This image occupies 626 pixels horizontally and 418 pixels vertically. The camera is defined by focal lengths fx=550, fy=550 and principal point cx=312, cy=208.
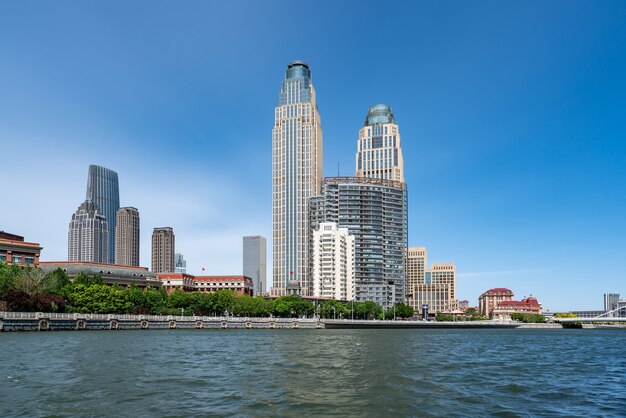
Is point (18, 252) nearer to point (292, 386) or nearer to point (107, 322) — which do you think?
point (107, 322)

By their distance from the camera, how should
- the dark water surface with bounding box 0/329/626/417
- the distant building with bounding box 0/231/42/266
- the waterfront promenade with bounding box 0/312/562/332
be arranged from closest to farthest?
the dark water surface with bounding box 0/329/626/417, the waterfront promenade with bounding box 0/312/562/332, the distant building with bounding box 0/231/42/266

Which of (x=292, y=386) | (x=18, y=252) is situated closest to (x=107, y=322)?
(x=18, y=252)

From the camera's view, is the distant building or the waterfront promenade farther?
the distant building

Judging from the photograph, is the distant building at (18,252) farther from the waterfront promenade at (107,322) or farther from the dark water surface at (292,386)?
the dark water surface at (292,386)

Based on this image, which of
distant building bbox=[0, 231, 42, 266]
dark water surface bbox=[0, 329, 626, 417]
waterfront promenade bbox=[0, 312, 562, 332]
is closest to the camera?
dark water surface bbox=[0, 329, 626, 417]

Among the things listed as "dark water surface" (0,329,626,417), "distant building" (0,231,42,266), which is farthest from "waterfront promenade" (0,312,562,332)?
"distant building" (0,231,42,266)

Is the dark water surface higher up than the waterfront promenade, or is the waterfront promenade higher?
the dark water surface

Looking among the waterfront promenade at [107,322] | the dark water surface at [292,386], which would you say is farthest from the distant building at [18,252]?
the dark water surface at [292,386]

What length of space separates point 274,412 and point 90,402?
11.3 meters

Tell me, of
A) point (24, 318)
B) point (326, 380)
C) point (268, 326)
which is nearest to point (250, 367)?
point (326, 380)

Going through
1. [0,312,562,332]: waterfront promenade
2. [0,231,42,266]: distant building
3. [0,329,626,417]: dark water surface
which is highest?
[0,231,42,266]: distant building

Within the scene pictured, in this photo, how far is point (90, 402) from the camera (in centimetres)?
3306

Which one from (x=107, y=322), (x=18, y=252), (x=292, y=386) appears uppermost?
(x=18, y=252)

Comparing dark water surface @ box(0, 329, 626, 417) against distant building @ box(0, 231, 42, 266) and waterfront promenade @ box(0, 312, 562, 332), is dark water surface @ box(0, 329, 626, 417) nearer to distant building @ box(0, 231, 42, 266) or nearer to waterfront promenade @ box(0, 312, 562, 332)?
waterfront promenade @ box(0, 312, 562, 332)
